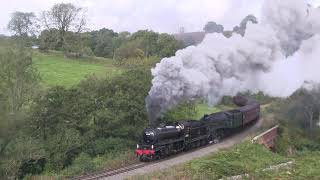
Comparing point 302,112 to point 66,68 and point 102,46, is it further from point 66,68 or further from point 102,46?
point 102,46

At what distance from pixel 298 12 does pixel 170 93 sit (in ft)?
46.1

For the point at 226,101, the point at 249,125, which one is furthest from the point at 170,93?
the point at 226,101

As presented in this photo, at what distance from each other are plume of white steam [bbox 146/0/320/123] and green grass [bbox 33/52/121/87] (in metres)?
32.9

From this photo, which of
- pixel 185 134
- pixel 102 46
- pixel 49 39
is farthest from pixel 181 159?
pixel 102 46

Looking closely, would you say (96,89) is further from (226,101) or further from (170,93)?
(226,101)

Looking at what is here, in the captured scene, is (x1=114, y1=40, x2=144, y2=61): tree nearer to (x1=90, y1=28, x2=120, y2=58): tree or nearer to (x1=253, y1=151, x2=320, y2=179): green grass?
(x1=90, y1=28, x2=120, y2=58): tree

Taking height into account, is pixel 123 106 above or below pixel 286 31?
below

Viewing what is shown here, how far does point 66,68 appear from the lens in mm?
81500

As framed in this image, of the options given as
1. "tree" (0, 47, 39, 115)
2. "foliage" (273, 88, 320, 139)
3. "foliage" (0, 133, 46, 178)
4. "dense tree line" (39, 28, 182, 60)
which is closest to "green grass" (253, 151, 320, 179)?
"foliage" (0, 133, 46, 178)

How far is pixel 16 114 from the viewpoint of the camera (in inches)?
1371

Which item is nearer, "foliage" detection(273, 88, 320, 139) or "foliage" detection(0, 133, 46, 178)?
"foliage" detection(0, 133, 46, 178)

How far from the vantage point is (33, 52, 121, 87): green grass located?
72625 millimetres

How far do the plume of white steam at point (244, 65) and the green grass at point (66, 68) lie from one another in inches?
1294

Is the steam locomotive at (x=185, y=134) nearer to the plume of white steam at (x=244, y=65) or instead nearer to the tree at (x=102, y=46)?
the plume of white steam at (x=244, y=65)
